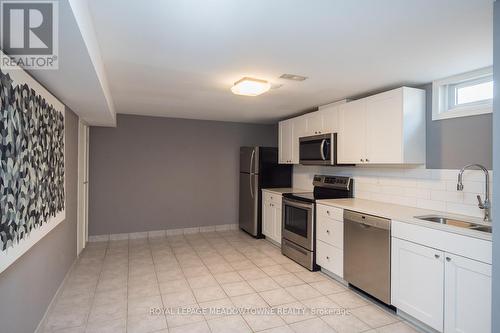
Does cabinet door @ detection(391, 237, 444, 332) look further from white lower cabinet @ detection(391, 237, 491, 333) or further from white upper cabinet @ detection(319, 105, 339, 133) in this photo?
white upper cabinet @ detection(319, 105, 339, 133)

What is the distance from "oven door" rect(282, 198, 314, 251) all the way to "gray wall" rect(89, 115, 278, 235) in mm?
1881

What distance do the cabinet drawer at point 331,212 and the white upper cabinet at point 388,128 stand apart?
659 millimetres

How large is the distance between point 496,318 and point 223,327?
74.3 inches

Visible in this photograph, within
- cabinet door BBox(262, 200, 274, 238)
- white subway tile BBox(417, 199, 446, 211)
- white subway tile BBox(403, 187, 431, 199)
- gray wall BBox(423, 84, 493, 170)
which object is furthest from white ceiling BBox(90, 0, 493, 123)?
cabinet door BBox(262, 200, 274, 238)

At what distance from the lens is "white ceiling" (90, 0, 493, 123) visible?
164 centimetres

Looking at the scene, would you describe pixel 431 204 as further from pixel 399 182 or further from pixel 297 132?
pixel 297 132

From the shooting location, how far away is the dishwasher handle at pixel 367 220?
2.68 meters

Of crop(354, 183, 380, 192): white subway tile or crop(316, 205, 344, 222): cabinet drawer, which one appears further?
crop(354, 183, 380, 192): white subway tile

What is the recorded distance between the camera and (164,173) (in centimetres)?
538

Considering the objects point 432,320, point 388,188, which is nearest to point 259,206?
point 388,188

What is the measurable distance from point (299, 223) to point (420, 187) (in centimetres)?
155

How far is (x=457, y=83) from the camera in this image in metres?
2.81

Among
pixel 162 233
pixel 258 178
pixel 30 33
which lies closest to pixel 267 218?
pixel 258 178

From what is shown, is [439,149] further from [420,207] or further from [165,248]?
[165,248]
